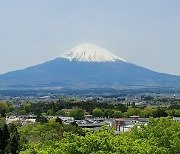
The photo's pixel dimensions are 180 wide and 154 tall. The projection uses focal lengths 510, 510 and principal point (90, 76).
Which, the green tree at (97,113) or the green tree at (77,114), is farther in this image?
the green tree at (97,113)

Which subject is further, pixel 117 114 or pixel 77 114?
pixel 77 114

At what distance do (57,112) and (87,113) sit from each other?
3882mm

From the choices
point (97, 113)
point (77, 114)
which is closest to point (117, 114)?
point (97, 113)

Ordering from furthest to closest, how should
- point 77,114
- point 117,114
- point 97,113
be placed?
point 97,113, point 77,114, point 117,114

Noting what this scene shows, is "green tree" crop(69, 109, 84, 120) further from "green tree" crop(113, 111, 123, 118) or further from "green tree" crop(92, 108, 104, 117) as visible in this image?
"green tree" crop(113, 111, 123, 118)

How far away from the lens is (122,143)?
1266 centimetres

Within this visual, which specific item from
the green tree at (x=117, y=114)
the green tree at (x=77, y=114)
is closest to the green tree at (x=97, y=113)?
the green tree at (x=77, y=114)

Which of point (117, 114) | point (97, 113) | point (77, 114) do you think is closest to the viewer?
point (117, 114)

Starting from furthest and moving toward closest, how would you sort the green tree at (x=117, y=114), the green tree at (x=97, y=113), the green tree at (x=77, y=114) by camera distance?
the green tree at (x=97, y=113) < the green tree at (x=77, y=114) < the green tree at (x=117, y=114)

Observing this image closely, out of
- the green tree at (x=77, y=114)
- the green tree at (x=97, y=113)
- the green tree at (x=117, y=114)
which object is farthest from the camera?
the green tree at (x=97, y=113)

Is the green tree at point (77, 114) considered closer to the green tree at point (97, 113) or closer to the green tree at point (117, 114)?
the green tree at point (97, 113)

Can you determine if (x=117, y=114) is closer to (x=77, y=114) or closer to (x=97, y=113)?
(x=97, y=113)

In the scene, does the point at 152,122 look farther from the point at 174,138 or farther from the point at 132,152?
the point at 132,152

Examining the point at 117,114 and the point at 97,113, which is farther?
the point at 97,113
